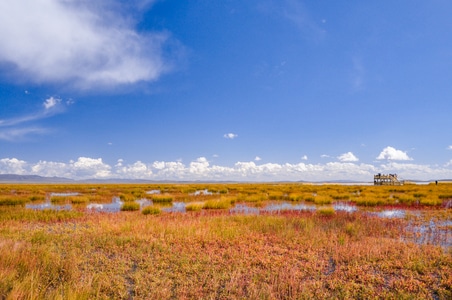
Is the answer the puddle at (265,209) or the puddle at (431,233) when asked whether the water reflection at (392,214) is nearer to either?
the puddle at (431,233)

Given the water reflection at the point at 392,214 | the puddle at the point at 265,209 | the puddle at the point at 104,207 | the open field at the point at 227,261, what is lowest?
the puddle at the point at 104,207

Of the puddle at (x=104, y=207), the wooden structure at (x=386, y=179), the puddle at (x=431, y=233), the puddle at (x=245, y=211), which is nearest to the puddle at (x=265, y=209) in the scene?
the puddle at (x=245, y=211)

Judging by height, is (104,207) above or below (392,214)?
below

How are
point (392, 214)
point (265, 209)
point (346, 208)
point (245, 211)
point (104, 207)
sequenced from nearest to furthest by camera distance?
point (392, 214), point (245, 211), point (265, 209), point (346, 208), point (104, 207)

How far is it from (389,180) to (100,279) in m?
83.6

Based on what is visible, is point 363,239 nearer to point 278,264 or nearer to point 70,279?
point 278,264

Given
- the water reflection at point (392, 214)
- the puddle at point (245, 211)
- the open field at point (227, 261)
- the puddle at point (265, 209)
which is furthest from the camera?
the puddle at point (265, 209)

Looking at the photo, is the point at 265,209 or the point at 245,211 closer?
the point at 245,211

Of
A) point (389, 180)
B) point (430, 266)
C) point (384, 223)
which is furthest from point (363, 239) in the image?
point (389, 180)

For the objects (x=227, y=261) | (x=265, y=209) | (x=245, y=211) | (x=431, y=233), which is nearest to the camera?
(x=227, y=261)

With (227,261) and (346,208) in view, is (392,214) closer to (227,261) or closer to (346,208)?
(346,208)

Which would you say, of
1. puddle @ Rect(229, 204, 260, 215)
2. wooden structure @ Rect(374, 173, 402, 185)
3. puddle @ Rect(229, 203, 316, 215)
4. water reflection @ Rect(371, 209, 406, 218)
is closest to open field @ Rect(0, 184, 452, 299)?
water reflection @ Rect(371, 209, 406, 218)

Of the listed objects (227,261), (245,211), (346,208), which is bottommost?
(245,211)

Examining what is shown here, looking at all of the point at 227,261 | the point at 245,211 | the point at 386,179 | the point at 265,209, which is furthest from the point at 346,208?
the point at 386,179
